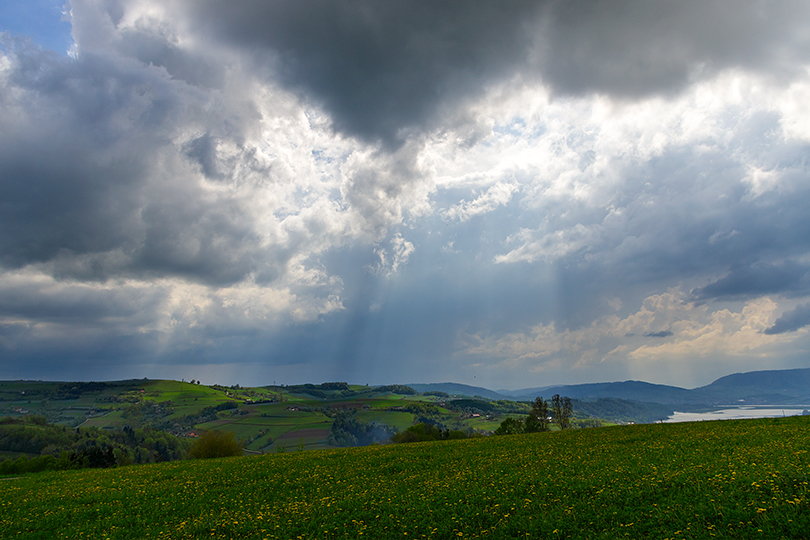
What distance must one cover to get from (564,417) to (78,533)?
11402cm

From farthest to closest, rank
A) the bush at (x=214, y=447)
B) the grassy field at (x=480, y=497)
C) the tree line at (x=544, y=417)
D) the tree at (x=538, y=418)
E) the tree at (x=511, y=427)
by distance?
the tree at (x=511, y=427), the tree line at (x=544, y=417), the tree at (x=538, y=418), the bush at (x=214, y=447), the grassy field at (x=480, y=497)

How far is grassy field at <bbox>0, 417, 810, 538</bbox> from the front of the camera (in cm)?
1483

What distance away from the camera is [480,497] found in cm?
1981

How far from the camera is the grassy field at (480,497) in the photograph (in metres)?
14.8

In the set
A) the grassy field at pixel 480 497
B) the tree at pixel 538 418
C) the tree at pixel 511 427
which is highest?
the grassy field at pixel 480 497

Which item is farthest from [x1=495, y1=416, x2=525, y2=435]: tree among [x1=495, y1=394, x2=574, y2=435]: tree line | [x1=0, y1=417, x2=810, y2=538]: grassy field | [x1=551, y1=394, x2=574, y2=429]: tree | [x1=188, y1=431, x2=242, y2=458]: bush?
[x1=0, y1=417, x2=810, y2=538]: grassy field

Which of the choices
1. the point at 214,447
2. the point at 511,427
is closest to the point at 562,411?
the point at 511,427

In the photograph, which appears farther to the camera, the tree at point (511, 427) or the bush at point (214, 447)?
the tree at point (511, 427)

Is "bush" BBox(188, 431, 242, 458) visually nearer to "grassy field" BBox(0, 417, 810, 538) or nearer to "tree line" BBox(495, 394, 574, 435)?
"grassy field" BBox(0, 417, 810, 538)

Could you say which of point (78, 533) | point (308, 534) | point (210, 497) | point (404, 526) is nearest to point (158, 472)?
point (210, 497)

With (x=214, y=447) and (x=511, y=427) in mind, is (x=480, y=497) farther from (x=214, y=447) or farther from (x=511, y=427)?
(x=511, y=427)

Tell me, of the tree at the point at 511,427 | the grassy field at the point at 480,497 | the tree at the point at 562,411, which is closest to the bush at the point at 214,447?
the grassy field at the point at 480,497

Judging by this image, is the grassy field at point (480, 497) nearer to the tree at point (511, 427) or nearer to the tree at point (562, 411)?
the tree at point (562, 411)

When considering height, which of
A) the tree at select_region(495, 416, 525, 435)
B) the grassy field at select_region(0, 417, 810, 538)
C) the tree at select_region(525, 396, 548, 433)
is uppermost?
the grassy field at select_region(0, 417, 810, 538)
